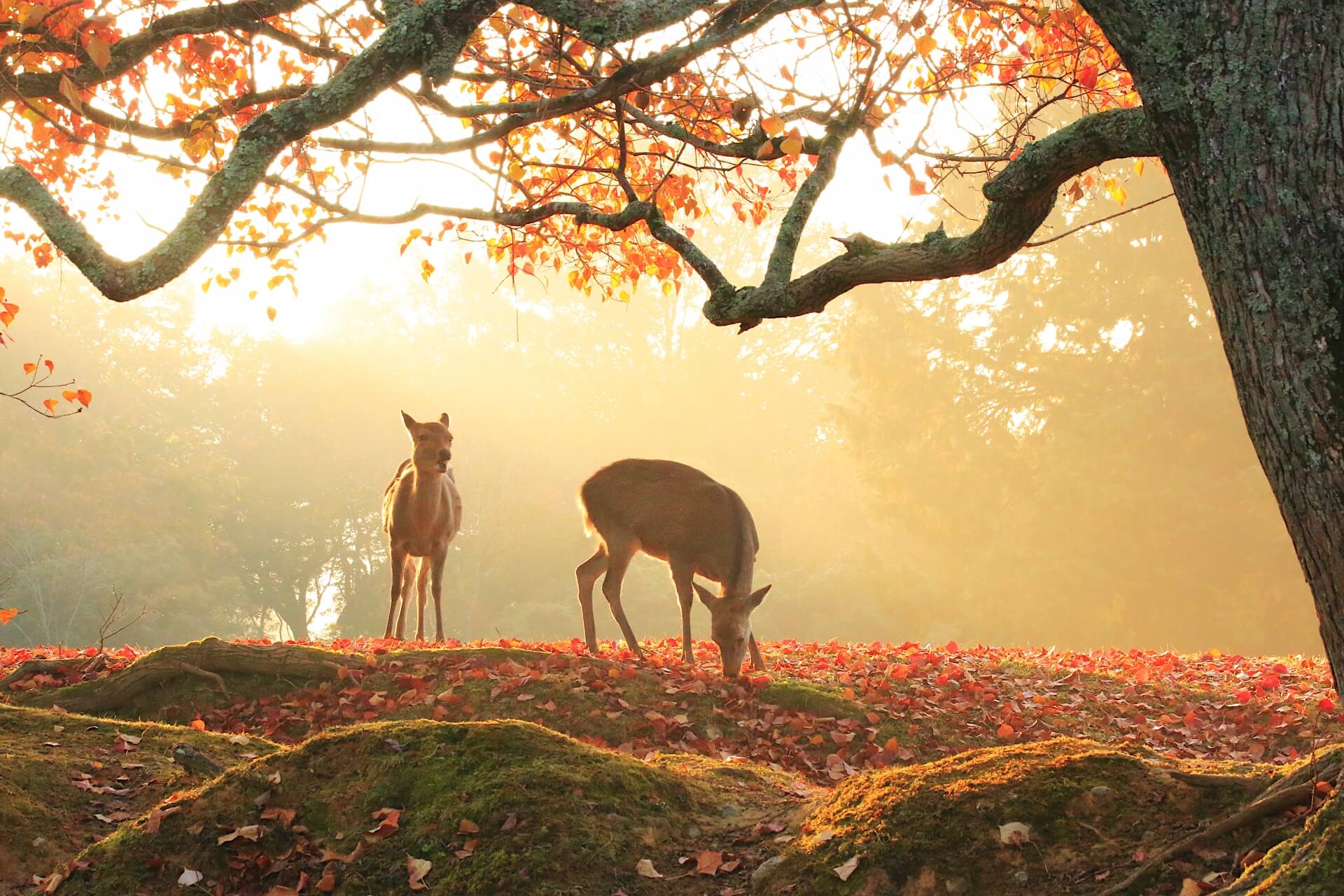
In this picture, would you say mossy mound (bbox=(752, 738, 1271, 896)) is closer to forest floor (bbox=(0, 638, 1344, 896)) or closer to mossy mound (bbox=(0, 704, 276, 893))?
forest floor (bbox=(0, 638, 1344, 896))

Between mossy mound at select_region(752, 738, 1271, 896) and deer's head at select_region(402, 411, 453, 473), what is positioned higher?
deer's head at select_region(402, 411, 453, 473)

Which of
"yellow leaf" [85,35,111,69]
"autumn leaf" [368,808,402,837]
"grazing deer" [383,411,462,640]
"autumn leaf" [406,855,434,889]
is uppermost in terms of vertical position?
"yellow leaf" [85,35,111,69]

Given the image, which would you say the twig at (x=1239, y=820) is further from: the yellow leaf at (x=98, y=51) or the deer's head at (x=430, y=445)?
the deer's head at (x=430, y=445)

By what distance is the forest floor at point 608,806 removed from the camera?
12.6 ft

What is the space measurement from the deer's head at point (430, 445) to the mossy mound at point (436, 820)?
797 centimetres

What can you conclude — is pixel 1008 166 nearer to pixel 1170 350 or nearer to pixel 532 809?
pixel 532 809

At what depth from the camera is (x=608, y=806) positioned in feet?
15.6

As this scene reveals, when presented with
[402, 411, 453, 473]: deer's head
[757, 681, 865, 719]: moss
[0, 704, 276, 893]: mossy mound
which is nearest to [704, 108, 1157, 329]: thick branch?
[0, 704, 276, 893]: mossy mound

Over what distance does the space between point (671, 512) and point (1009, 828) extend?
821 centimetres

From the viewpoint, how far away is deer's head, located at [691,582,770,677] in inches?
393

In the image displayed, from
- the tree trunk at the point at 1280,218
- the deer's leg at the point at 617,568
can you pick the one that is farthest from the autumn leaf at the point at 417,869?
the deer's leg at the point at 617,568

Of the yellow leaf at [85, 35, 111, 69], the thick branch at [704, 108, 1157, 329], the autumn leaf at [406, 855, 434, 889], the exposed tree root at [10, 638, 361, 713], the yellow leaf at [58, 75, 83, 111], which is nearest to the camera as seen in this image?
the thick branch at [704, 108, 1157, 329]

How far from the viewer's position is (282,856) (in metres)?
4.59

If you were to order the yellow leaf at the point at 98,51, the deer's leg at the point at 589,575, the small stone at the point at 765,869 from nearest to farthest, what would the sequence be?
the small stone at the point at 765,869 < the yellow leaf at the point at 98,51 < the deer's leg at the point at 589,575
